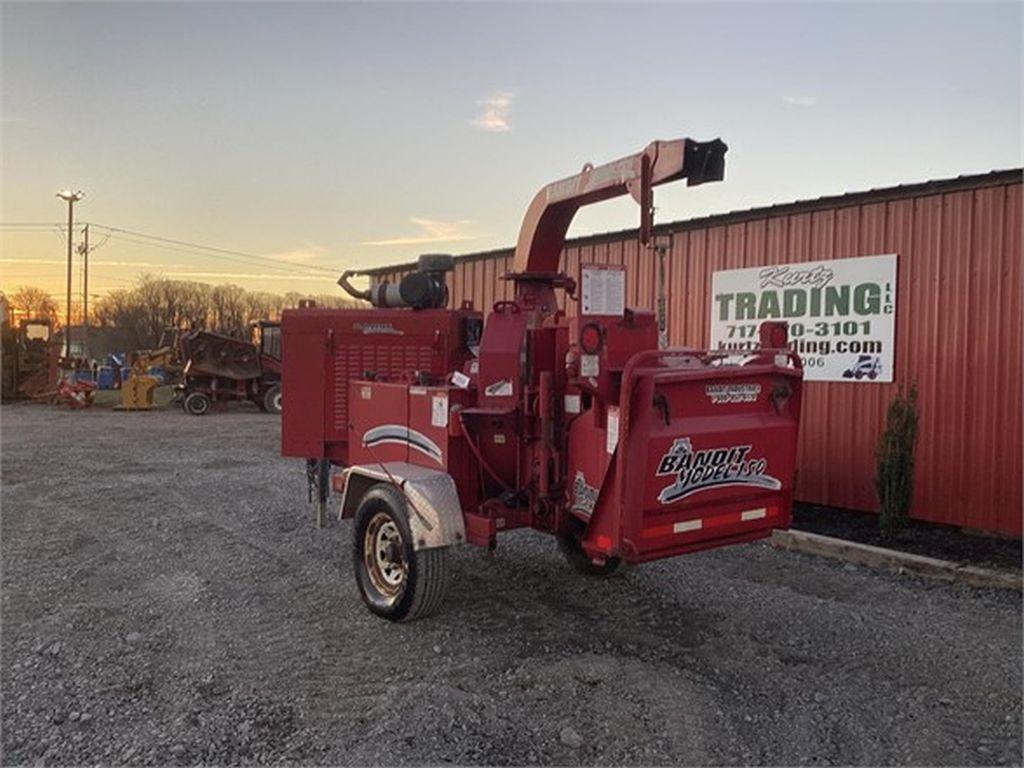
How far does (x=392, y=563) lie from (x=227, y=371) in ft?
60.3

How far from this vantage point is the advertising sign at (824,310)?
7.86 m

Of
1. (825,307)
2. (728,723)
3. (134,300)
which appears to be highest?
(134,300)

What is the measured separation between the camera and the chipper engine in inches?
165

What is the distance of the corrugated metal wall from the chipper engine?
3.15m

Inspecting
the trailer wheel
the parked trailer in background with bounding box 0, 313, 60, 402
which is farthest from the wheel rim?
the parked trailer in background with bounding box 0, 313, 60, 402

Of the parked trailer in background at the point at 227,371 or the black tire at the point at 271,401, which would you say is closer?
the parked trailer in background at the point at 227,371

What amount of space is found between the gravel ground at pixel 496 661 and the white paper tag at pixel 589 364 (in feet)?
5.32

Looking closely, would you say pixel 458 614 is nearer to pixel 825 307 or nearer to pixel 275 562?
pixel 275 562

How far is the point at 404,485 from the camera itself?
5.04m

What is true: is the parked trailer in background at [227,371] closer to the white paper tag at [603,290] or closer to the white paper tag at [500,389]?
the white paper tag at [500,389]

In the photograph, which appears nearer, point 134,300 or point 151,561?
point 151,561

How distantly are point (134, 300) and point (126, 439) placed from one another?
57562mm

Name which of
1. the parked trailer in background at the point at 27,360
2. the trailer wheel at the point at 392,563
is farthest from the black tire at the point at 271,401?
the trailer wheel at the point at 392,563

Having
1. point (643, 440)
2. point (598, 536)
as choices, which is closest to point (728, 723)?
point (598, 536)
